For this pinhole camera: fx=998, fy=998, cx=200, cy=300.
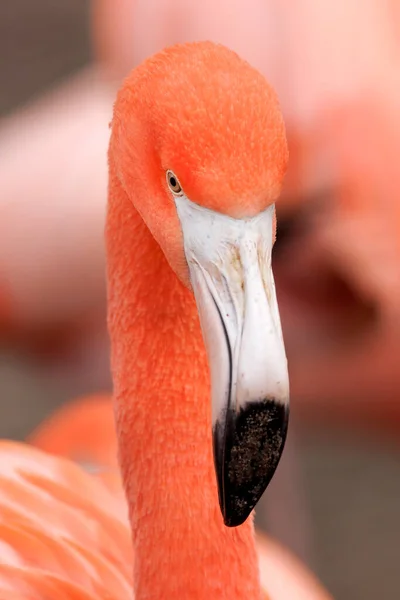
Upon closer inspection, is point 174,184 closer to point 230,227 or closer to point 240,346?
point 230,227

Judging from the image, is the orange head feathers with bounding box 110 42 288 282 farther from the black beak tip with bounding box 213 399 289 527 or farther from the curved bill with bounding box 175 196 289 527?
the black beak tip with bounding box 213 399 289 527

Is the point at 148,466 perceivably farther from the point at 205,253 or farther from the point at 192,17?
the point at 192,17

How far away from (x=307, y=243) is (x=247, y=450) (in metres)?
1.67

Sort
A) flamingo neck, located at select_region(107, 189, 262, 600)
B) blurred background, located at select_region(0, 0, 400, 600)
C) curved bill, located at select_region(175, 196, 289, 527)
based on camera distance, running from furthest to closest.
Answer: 1. blurred background, located at select_region(0, 0, 400, 600)
2. flamingo neck, located at select_region(107, 189, 262, 600)
3. curved bill, located at select_region(175, 196, 289, 527)

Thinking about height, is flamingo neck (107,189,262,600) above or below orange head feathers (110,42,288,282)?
below

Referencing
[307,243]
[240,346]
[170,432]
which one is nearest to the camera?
[240,346]

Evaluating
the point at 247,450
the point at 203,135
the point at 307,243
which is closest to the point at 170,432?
the point at 247,450

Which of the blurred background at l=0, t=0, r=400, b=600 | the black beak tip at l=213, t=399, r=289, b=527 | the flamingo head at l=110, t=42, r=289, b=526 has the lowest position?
the blurred background at l=0, t=0, r=400, b=600

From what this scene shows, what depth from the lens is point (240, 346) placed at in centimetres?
96

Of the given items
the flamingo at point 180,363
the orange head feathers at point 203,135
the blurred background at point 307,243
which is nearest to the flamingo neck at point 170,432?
the flamingo at point 180,363

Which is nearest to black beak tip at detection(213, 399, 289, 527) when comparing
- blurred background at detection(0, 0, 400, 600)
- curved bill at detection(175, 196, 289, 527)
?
curved bill at detection(175, 196, 289, 527)

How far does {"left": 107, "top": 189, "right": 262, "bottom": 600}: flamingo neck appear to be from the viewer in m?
1.22

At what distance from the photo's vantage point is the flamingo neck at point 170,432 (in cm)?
122

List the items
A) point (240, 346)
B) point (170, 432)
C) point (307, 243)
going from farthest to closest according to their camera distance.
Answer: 1. point (307, 243)
2. point (170, 432)
3. point (240, 346)
